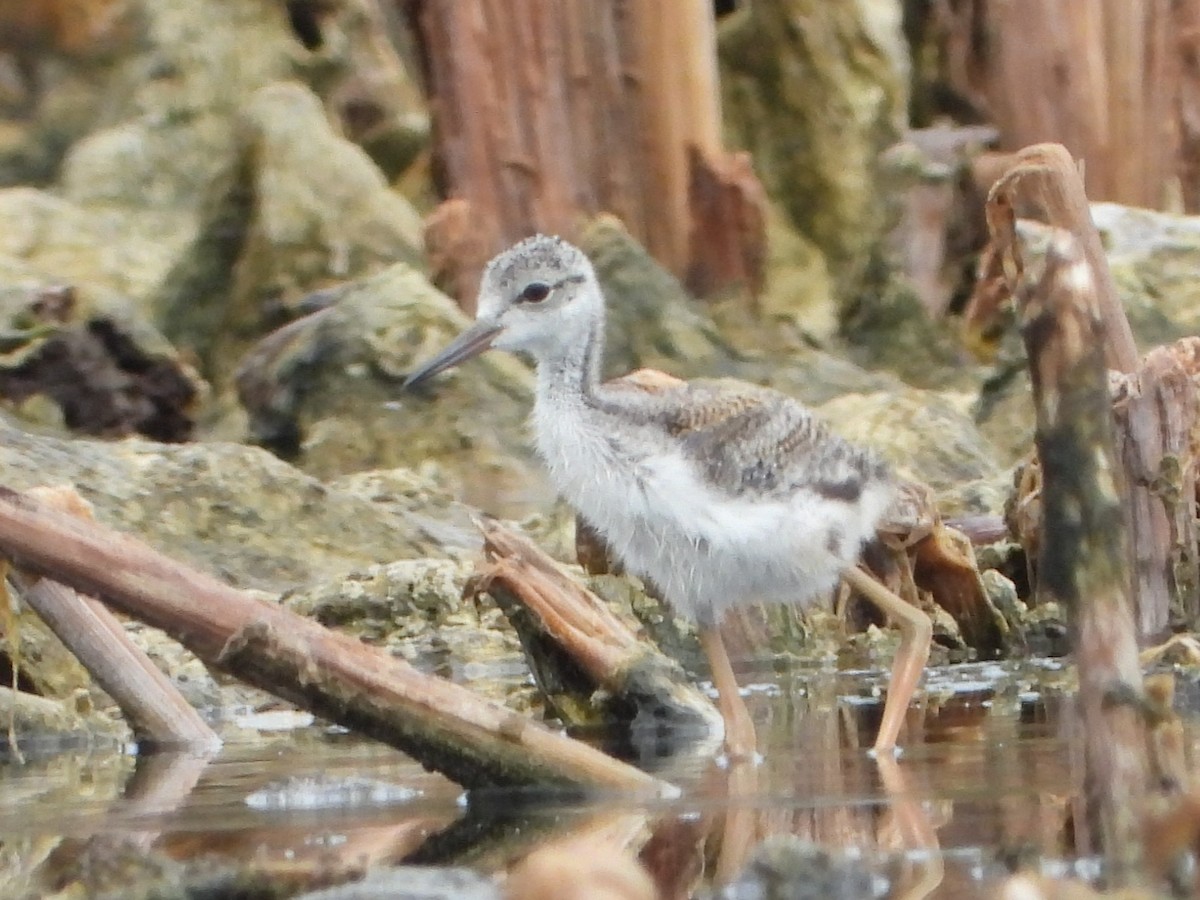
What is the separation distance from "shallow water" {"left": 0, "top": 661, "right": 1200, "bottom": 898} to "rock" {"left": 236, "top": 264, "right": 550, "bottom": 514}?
674 centimetres

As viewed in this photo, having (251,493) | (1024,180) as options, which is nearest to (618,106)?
(251,493)

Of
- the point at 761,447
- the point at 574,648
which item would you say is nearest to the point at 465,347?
the point at 574,648

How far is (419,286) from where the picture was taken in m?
15.7

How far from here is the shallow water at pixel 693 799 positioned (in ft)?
17.9

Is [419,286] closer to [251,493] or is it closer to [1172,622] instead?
[251,493]

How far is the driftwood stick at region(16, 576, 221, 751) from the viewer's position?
7.52 meters

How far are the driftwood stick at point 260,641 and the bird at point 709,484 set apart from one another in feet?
5.00

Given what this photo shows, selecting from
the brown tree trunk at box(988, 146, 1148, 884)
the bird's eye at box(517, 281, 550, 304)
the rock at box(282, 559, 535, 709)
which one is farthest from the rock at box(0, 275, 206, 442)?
the brown tree trunk at box(988, 146, 1148, 884)

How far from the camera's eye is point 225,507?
40.3 ft

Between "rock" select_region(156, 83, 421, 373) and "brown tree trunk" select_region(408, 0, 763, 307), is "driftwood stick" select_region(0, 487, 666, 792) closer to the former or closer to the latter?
"brown tree trunk" select_region(408, 0, 763, 307)

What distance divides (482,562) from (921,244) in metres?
13.5

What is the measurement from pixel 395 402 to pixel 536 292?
24.0ft

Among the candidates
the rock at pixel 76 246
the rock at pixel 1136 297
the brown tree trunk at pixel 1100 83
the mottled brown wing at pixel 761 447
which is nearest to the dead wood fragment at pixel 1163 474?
the mottled brown wing at pixel 761 447

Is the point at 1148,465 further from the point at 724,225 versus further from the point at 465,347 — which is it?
the point at 724,225
